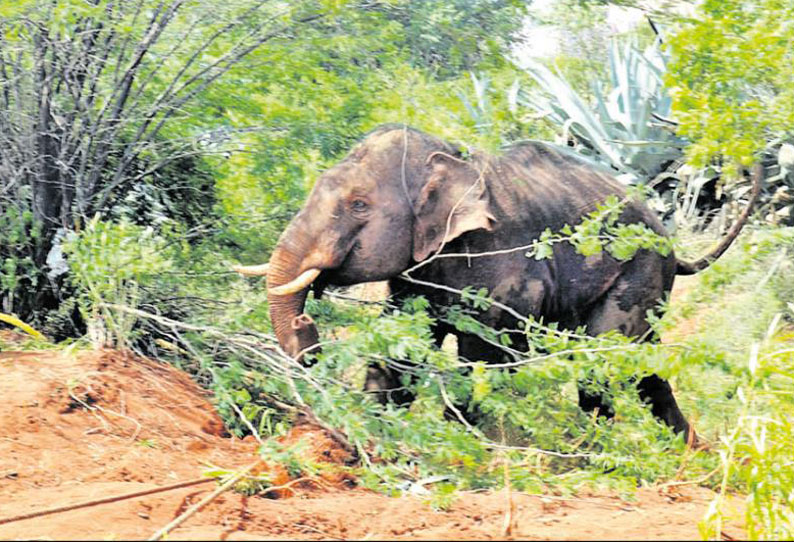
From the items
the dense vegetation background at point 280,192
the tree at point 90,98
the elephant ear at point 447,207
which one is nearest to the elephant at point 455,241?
→ the elephant ear at point 447,207

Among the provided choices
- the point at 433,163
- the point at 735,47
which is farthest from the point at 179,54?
the point at 735,47

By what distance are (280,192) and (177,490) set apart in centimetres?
397

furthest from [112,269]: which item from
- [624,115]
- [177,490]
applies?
[624,115]

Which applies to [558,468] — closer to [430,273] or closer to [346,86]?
[430,273]

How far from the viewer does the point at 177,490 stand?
16.7 ft

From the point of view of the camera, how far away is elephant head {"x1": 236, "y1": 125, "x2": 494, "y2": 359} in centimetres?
757

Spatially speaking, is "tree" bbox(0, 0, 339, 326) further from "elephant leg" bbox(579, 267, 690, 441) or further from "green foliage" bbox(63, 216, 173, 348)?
"elephant leg" bbox(579, 267, 690, 441)

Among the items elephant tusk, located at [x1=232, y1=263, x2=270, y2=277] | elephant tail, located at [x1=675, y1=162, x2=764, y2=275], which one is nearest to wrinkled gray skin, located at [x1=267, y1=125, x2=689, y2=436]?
elephant tusk, located at [x1=232, y1=263, x2=270, y2=277]

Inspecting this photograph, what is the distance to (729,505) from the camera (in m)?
5.04

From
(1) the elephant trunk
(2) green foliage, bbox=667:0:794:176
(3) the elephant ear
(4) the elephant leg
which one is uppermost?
(2) green foliage, bbox=667:0:794:176

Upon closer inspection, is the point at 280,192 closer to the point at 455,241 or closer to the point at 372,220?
the point at 372,220

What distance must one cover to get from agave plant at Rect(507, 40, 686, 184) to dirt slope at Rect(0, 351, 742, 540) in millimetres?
8406

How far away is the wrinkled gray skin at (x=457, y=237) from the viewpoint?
25.1 feet

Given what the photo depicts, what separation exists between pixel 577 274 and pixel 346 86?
203 centimetres
